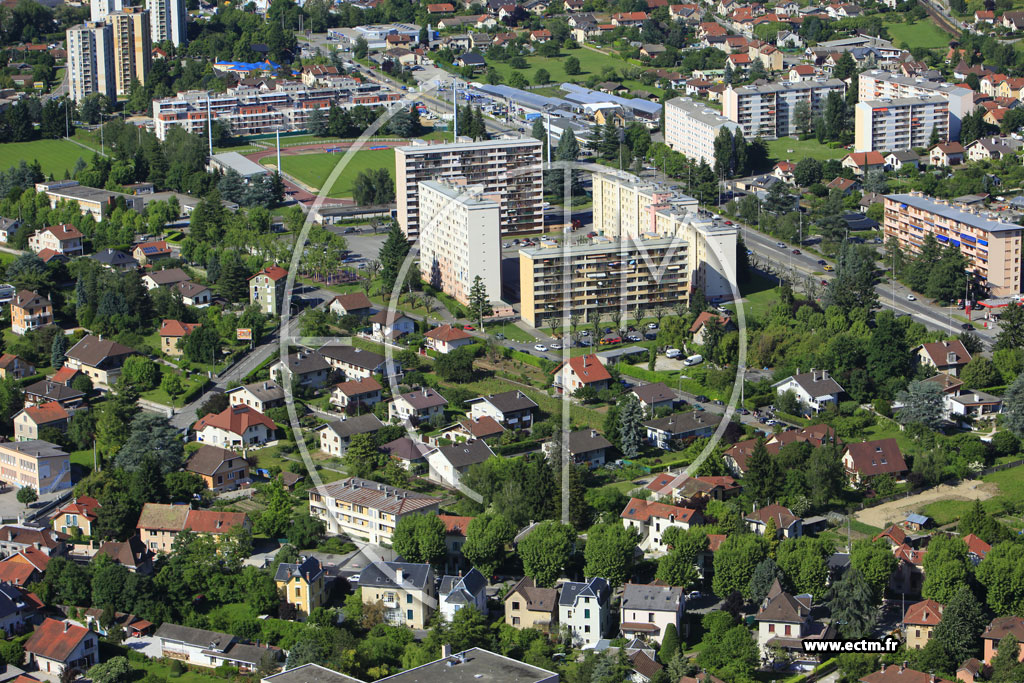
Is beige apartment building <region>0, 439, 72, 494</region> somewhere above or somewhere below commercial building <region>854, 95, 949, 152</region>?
below

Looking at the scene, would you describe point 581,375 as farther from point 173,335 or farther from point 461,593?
point 461,593

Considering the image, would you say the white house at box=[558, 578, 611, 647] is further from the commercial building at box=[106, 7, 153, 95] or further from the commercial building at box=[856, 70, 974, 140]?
the commercial building at box=[106, 7, 153, 95]

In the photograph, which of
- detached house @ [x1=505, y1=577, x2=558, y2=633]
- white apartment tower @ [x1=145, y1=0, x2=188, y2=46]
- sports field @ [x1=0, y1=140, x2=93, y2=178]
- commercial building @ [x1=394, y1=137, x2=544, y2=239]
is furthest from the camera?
white apartment tower @ [x1=145, y1=0, x2=188, y2=46]

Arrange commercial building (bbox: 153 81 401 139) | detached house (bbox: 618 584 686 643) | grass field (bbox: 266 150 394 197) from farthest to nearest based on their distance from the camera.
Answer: commercial building (bbox: 153 81 401 139), grass field (bbox: 266 150 394 197), detached house (bbox: 618 584 686 643)

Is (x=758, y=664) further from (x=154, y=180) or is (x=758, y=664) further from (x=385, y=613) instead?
(x=154, y=180)

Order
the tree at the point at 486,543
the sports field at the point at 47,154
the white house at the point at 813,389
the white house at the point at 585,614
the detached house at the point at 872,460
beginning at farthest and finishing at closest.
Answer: the sports field at the point at 47,154 < the white house at the point at 813,389 < the detached house at the point at 872,460 < the tree at the point at 486,543 < the white house at the point at 585,614

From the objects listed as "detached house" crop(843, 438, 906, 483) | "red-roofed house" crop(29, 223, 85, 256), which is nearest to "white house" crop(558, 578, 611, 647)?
"detached house" crop(843, 438, 906, 483)

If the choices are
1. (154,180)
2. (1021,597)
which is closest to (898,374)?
(1021,597)

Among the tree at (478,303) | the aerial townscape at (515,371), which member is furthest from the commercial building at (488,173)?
the tree at (478,303)

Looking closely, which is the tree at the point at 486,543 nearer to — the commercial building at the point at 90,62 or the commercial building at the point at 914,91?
the commercial building at the point at 914,91
